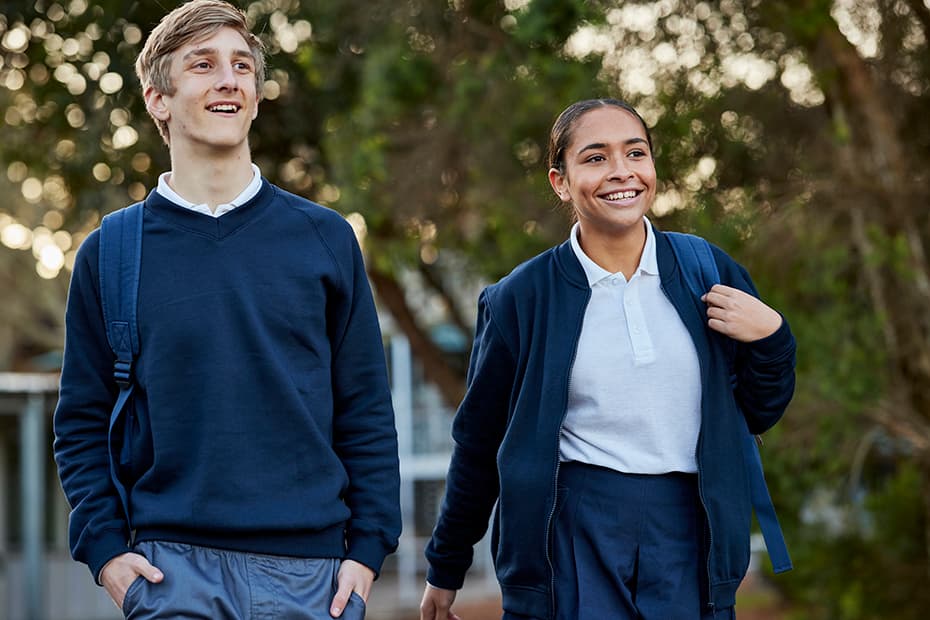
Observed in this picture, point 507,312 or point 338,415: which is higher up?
point 507,312

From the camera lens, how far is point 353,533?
364 cm

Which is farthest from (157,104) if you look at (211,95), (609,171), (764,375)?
(764,375)

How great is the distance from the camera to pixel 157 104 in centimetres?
373

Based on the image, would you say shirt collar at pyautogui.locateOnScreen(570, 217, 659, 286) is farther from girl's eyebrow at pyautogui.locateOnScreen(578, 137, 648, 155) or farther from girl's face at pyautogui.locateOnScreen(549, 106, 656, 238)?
girl's eyebrow at pyautogui.locateOnScreen(578, 137, 648, 155)

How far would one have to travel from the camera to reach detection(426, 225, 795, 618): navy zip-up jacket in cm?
391

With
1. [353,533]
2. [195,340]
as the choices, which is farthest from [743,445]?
[195,340]

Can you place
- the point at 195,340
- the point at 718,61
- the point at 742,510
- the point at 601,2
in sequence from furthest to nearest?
the point at 718,61
the point at 601,2
the point at 742,510
the point at 195,340

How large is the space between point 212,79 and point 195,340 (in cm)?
69

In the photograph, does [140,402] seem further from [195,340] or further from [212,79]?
[212,79]

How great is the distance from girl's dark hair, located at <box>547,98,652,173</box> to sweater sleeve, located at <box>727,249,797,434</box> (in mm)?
603

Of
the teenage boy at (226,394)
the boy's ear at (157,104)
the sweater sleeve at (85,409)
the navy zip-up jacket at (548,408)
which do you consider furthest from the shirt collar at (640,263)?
the sweater sleeve at (85,409)

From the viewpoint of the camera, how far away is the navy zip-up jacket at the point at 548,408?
3.91 metres

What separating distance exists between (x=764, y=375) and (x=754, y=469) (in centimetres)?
29

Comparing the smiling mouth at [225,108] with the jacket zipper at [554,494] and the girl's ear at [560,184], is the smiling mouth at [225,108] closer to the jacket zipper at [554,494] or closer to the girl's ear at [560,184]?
the girl's ear at [560,184]
